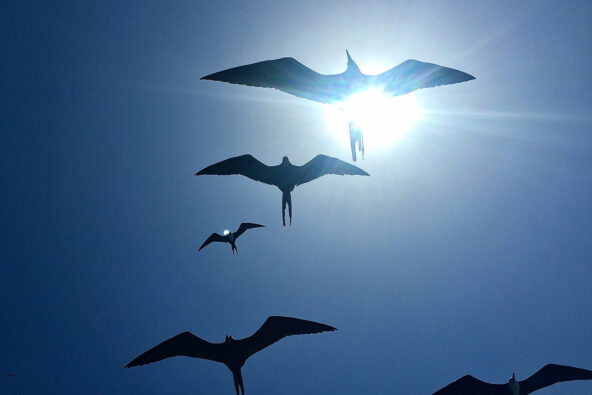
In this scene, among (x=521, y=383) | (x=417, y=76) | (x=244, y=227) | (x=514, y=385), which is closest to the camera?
(x=417, y=76)

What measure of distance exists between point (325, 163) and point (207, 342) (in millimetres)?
5842

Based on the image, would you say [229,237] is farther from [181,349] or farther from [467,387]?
[467,387]

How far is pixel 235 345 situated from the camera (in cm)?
1156

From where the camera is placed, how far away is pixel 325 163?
1193 cm

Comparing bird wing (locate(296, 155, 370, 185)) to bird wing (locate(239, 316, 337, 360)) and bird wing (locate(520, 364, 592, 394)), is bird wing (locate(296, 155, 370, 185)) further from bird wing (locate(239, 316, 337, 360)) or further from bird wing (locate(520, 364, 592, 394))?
bird wing (locate(520, 364, 592, 394))

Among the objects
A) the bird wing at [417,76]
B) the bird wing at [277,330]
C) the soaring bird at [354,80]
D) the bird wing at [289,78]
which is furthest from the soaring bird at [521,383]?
the bird wing at [289,78]

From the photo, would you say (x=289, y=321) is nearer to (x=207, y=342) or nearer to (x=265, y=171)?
(x=207, y=342)

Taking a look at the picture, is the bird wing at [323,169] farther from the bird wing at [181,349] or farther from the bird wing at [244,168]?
the bird wing at [181,349]

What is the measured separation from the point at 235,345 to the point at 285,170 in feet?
16.7

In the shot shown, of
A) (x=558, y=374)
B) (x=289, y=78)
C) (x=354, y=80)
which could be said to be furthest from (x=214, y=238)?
(x=558, y=374)

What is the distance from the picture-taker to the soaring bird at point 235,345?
10.5 m

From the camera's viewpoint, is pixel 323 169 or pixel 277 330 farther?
pixel 323 169

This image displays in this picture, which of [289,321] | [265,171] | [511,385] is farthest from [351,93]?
[511,385]

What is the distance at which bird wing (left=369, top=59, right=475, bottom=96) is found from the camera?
36.7 feet
